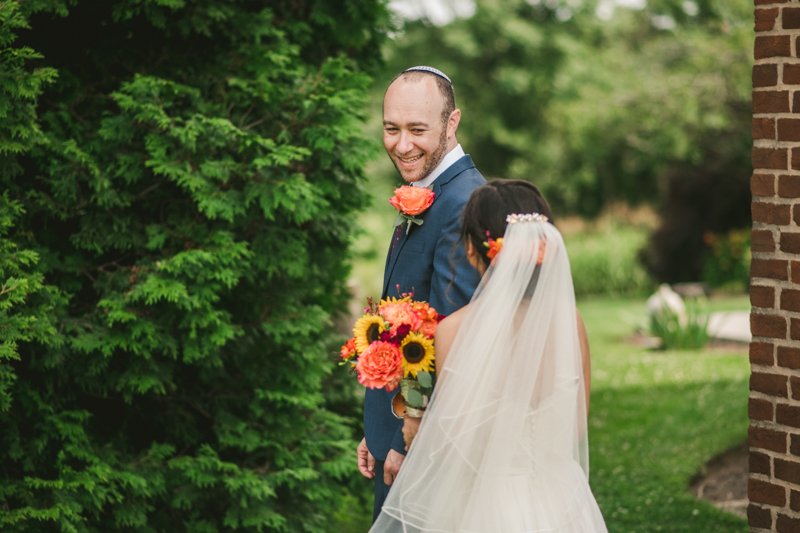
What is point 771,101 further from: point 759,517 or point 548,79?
point 548,79

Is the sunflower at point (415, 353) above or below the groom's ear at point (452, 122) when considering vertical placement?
below

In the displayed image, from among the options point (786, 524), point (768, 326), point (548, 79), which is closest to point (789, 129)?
point (768, 326)

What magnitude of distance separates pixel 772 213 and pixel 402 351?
1813 millimetres

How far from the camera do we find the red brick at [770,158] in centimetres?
291

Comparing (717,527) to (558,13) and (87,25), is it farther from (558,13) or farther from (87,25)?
(558,13)

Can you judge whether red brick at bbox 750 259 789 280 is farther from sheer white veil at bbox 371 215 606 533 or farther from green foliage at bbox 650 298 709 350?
green foliage at bbox 650 298 709 350

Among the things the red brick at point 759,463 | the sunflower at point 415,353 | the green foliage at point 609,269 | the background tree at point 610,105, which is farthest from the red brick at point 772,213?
the green foliage at point 609,269

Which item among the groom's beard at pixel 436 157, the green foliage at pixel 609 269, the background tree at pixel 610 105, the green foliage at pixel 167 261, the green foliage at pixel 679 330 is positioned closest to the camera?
the groom's beard at pixel 436 157

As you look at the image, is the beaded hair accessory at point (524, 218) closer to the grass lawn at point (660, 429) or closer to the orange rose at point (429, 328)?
the orange rose at point (429, 328)

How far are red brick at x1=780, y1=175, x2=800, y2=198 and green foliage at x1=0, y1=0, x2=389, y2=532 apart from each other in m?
2.13

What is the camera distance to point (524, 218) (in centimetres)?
217

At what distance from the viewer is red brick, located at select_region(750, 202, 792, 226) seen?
2902 millimetres

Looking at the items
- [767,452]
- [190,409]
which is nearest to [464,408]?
[767,452]

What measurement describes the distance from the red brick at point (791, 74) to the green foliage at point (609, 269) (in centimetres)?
1510
